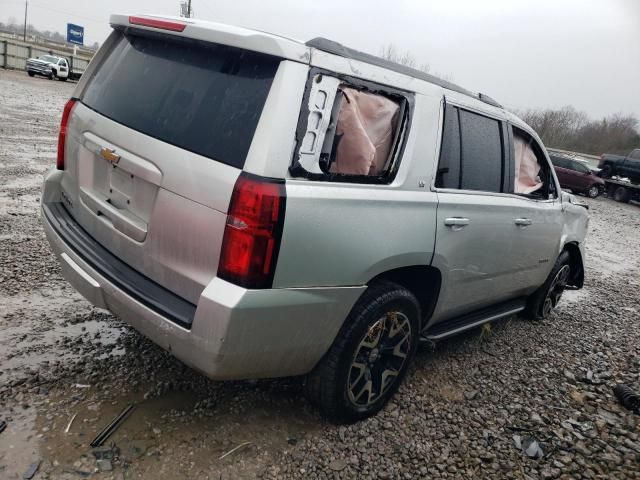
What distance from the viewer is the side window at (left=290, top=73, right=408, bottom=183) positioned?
7.16 feet

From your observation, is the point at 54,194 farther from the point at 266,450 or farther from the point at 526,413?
the point at 526,413

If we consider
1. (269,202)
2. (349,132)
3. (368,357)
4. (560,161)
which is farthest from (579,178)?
(269,202)

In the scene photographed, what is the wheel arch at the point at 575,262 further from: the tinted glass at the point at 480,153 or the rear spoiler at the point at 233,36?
the rear spoiler at the point at 233,36

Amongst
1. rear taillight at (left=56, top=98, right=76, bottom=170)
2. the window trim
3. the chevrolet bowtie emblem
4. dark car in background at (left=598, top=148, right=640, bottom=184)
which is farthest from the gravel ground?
dark car in background at (left=598, top=148, right=640, bottom=184)

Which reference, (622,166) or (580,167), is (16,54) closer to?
(580,167)

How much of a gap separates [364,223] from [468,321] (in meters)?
1.63

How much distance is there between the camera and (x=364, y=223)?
2389mm

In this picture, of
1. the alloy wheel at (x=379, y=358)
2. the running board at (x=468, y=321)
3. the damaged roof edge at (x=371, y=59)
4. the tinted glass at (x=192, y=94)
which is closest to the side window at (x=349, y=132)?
the damaged roof edge at (x=371, y=59)

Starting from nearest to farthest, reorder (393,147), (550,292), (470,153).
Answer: (393,147) → (470,153) → (550,292)

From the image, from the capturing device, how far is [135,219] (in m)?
2.37

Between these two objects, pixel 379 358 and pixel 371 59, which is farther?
pixel 379 358

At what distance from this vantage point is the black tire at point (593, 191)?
70.8ft

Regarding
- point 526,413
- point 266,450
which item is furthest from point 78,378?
point 526,413

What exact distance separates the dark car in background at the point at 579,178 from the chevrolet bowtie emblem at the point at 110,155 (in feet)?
73.0
